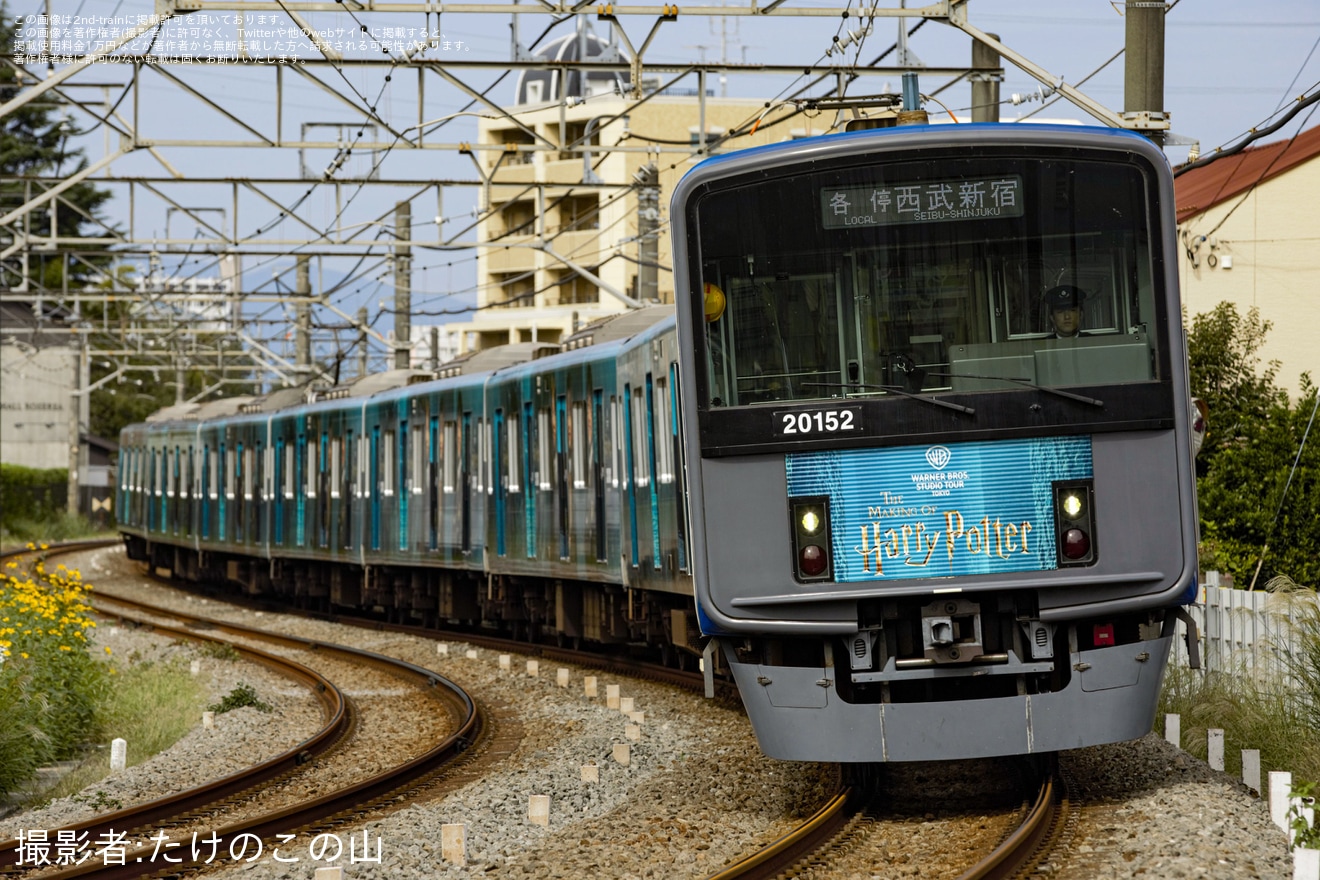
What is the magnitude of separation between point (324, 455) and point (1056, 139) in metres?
17.4

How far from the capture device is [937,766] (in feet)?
31.6

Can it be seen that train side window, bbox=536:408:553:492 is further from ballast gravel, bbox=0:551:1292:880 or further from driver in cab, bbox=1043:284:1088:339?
driver in cab, bbox=1043:284:1088:339

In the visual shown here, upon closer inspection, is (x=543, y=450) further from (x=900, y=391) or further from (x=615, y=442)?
(x=900, y=391)

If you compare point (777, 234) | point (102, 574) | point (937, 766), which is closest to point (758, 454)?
point (777, 234)

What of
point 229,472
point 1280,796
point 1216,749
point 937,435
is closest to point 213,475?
point 229,472

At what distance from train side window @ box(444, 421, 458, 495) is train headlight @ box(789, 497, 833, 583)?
11893 millimetres

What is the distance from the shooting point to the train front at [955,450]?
784 cm

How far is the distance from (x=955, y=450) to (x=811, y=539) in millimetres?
736

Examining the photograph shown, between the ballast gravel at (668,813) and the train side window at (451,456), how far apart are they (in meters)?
7.12

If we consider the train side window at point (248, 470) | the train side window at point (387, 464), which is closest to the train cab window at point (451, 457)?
the train side window at point (387, 464)

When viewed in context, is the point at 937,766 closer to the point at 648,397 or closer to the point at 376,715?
the point at 648,397

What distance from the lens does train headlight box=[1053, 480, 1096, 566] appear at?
310 inches

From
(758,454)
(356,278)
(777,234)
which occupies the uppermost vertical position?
(356,278)

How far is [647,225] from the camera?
2244cm
